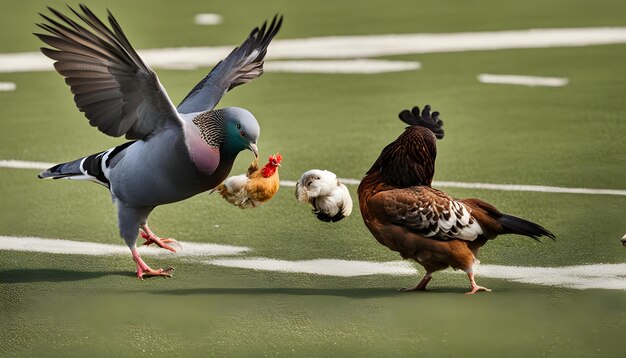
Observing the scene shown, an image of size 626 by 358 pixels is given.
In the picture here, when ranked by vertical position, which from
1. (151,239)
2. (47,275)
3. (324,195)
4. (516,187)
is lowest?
(47,275)

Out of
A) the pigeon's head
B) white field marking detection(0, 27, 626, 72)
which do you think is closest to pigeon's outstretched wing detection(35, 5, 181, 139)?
the pigeon's head

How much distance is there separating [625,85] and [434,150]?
4.78 metres

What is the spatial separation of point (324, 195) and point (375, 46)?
5630mm

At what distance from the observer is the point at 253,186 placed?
270 inches

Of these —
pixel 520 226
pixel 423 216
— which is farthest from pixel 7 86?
pixel 520 226

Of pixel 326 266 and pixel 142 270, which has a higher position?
pixel 326 266

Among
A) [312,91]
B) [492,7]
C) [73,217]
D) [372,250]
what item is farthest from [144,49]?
Answer: [372,250]

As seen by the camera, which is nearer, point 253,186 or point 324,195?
point 324,195

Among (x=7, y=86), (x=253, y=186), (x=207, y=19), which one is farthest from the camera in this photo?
(x=207, y=19)

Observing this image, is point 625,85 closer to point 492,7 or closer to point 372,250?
point 492,7

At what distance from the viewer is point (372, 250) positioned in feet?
23.0

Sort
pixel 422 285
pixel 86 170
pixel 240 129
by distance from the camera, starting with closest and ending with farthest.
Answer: pixel 240 129 → pixel 422 285 → pixel 86 170

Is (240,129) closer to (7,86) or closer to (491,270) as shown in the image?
(491,270)

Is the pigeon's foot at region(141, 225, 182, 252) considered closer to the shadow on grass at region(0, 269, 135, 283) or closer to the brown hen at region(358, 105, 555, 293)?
the shadow on grass at region(0, 269, 135, 283)
